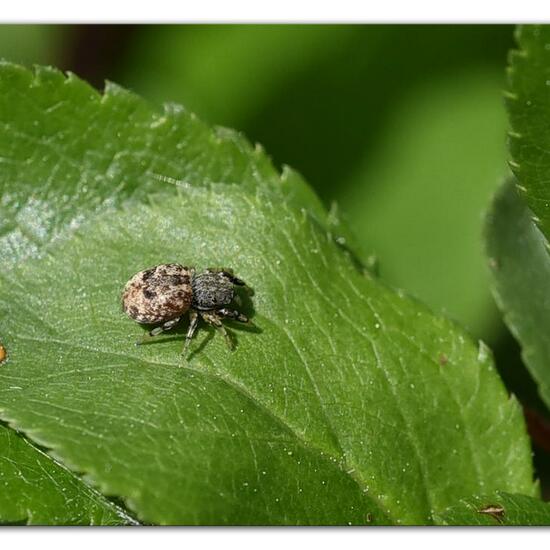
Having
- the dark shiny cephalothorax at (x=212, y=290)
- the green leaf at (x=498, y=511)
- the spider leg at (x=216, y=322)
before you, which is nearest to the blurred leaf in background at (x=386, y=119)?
the dark shiny cephalothorax at (x=212, y=290)

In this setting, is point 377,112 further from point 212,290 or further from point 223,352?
point 223,352

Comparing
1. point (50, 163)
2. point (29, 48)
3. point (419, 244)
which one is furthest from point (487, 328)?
point (29, 48)

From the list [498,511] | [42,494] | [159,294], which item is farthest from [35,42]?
[498,511]

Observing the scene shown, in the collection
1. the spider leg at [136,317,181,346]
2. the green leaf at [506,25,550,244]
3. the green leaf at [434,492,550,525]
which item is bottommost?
the spider leg at [136,317,181,346]

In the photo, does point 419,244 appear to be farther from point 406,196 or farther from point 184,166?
point 184,166

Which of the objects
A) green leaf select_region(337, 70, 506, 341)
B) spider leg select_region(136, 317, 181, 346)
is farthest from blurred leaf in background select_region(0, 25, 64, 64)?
spider leg select_region(136, 317, 181, 346)

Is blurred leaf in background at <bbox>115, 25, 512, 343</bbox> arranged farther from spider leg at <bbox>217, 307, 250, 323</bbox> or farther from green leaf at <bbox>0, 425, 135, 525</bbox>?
green leaf at <bbox>0, 425, 135, 525</bbox>
